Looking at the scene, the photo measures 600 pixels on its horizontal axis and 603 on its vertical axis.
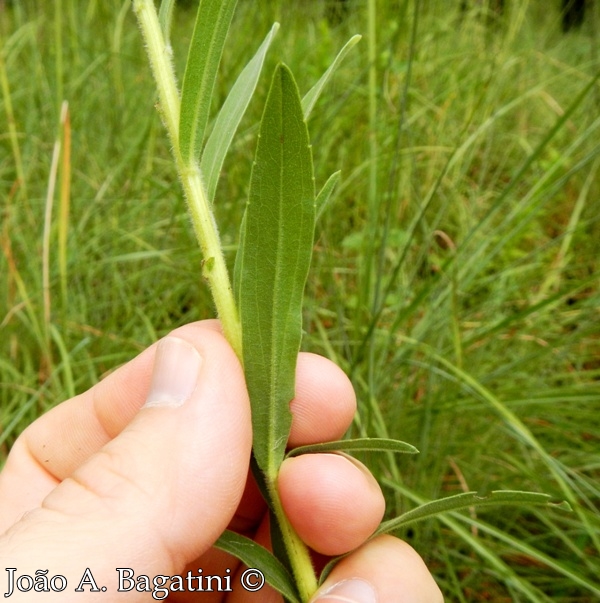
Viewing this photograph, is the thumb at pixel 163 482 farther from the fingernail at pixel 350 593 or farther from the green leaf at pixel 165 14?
→ the green leaf at pixel 165 14

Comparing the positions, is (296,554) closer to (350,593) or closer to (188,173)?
(350,593)

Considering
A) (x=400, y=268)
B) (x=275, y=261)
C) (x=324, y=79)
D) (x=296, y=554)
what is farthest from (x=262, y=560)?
(x=400, y=268)

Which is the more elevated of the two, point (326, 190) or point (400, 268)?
point (326, 190)

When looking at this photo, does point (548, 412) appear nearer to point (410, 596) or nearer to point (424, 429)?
point (424, 429)

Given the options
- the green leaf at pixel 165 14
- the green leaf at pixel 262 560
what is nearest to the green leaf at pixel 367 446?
the green leaf at pixel 262 560

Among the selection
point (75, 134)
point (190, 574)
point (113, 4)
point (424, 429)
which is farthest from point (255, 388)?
point (113, 4)
